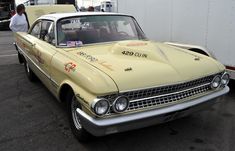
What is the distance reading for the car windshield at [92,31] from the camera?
4.70 m

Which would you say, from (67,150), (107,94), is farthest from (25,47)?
(107,94)

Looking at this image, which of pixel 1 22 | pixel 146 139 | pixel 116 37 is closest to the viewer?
pixel 146 139

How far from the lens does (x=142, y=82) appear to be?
3.30 m

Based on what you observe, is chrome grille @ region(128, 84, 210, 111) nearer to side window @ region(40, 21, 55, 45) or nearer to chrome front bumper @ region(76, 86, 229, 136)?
chrome front bumper @ region(76, 86, 229, 136)

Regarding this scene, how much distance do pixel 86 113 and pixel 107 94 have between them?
36cm

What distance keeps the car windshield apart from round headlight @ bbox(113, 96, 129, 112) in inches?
66.6

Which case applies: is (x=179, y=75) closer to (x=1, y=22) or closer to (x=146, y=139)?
(x=146, y=139)

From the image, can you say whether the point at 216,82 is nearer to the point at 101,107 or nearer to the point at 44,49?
the point at 101,107

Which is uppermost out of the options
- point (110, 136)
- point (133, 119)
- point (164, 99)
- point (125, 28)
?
point (125, 28)

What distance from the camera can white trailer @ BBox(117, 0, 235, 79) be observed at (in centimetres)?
508

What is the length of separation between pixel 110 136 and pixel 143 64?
3.63 ft

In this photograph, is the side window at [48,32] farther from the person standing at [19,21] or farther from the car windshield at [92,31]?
the person standing at [19,21]

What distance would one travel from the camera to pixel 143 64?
366cm

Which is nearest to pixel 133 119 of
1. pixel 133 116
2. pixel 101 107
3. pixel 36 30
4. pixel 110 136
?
pixel 133 116
